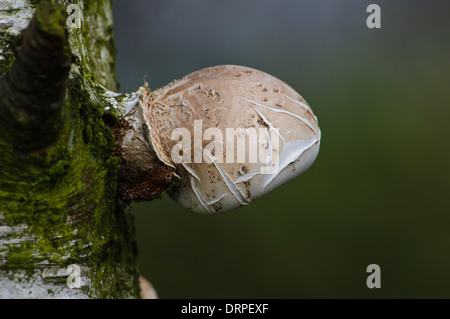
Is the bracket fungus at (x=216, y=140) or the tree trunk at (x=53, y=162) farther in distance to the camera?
the bracket fungus at (x=216, y=140)

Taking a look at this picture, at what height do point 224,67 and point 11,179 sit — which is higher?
point 224,67

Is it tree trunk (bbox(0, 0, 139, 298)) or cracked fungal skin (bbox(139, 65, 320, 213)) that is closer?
tree trunk (bbox(0, 0, 139, 298))

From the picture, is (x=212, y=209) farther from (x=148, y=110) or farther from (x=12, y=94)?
(x=12, y=94)

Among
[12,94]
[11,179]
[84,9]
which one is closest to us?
[12,94]

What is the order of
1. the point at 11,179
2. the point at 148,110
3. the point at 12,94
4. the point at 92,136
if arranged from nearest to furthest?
the point at 12,94 < the point at 11,179 < the point at 92,136 < the point at 148,110

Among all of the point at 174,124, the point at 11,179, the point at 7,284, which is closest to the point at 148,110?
the point at 174,124
